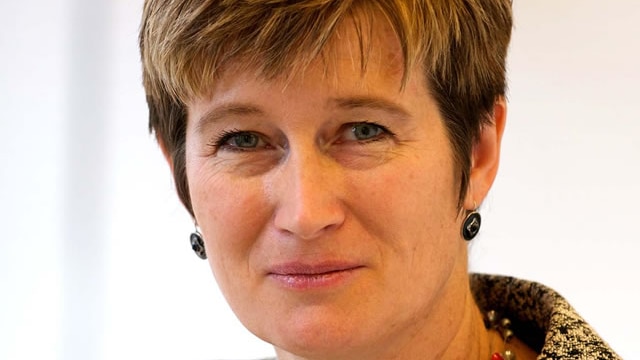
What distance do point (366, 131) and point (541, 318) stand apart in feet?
1.45

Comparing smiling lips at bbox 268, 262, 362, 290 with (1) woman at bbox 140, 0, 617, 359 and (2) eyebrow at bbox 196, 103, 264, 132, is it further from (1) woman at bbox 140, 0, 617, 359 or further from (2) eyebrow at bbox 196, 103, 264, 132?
(2) eyebrow at bbox 196, 103, 264, 132

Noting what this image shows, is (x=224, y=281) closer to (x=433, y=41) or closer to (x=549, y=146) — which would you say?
(x=433, y=41)

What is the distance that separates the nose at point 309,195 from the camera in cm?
109

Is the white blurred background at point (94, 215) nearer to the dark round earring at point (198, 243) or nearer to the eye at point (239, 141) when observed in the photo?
the dark round earring at point (198, 243)

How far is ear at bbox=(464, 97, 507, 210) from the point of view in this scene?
4.15ft

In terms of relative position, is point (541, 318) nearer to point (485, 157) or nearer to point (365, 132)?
point (485, 157)

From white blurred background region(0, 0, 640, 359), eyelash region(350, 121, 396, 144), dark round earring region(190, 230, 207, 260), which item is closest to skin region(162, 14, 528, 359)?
eyelash region(350, 121, 396, 144)

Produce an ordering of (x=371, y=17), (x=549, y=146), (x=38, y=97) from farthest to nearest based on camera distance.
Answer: (x=38, y=97) < (x=549, y=146) < (x=371, y=17)

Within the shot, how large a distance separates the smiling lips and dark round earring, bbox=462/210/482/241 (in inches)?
7.6

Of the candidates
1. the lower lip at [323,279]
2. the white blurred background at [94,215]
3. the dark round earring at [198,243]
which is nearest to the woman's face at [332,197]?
the lower lip at [323,279]

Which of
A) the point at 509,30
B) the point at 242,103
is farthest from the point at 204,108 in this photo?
the point at 509,30

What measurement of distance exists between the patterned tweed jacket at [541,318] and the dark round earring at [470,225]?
0.16 metres

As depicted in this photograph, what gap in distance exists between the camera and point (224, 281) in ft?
4.16

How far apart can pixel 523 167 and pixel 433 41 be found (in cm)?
108
